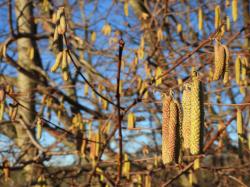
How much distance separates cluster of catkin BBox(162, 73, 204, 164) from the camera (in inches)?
48.5

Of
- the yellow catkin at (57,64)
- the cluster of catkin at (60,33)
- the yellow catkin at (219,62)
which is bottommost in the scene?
the yellow catkin at (219,62)

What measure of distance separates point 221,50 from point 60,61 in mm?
815

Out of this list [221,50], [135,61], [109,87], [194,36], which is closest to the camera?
[221,50]

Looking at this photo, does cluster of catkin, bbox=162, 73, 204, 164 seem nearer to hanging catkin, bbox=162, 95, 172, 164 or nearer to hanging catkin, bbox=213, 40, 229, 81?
hanging catkin, bbox=162, 95, 172, 164

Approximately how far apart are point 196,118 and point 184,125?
0.16 feet

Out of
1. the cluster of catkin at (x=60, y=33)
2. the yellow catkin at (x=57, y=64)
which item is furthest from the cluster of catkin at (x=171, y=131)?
the yellow catkin at (x=57, y=64)

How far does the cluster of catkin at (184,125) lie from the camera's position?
4.04ft

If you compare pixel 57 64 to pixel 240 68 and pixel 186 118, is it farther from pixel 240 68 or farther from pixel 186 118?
pixel 240 68

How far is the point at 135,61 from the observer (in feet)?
11.0

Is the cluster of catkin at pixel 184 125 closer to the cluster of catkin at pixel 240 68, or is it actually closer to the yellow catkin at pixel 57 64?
the yellow catkin at pixel 57 64

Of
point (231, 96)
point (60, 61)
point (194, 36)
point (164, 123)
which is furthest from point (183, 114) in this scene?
point (231, 96)

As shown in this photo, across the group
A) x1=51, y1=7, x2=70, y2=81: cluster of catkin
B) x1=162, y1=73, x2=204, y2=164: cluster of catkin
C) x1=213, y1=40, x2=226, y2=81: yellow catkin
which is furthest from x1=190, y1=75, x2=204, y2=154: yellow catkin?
x1=51, y1=7, x2=70, y2=81: cluster of catkin

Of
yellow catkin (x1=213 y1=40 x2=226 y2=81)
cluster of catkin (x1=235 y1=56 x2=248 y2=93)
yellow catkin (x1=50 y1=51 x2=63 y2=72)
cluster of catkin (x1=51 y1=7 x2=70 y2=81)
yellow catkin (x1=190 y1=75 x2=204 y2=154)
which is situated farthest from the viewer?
cluster of catkin (x1=235 y1=56 x2=248 y2=93)

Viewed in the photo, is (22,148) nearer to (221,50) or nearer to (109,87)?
(109,87)
